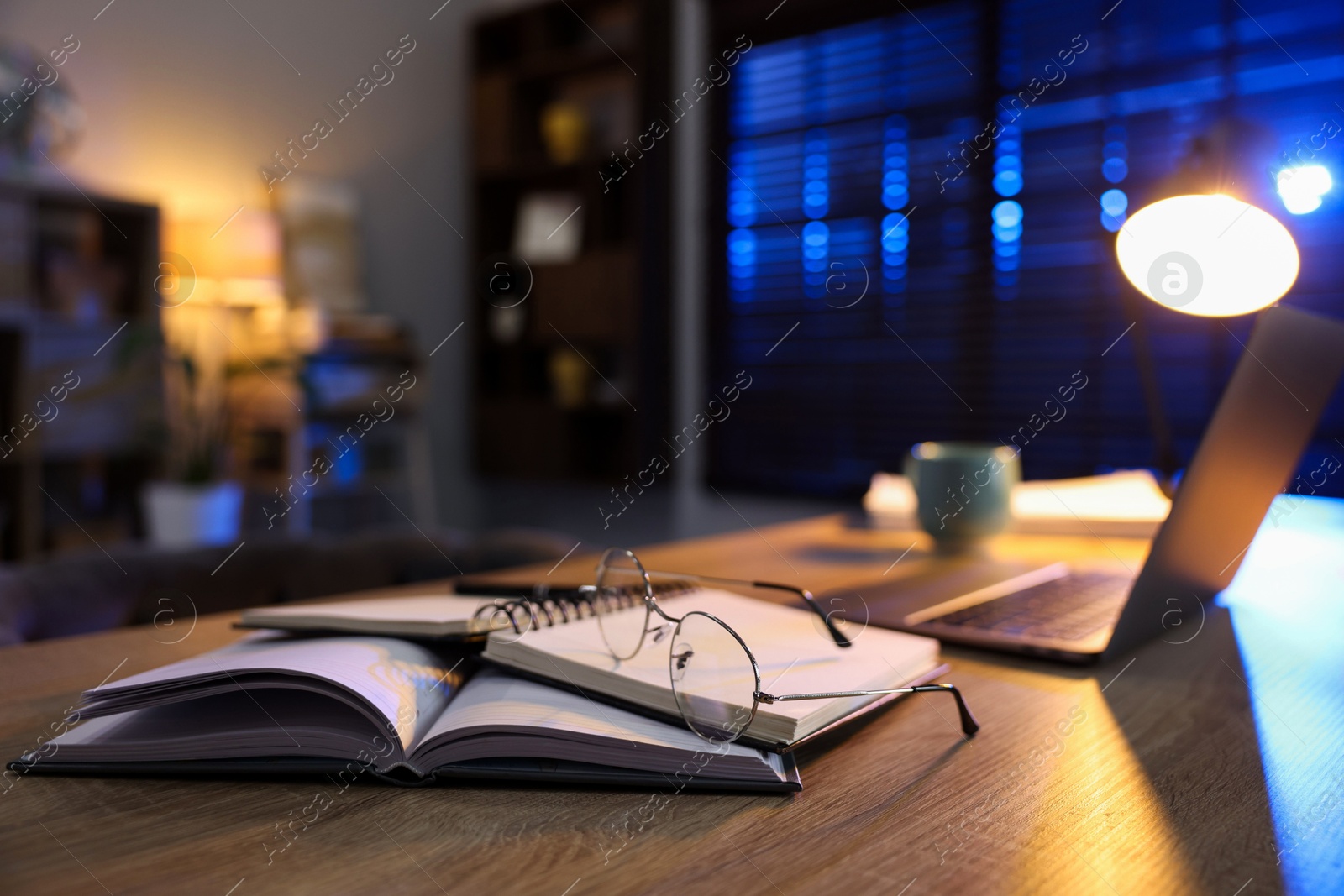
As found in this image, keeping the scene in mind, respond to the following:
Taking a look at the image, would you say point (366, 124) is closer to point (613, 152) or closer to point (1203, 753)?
point (613, 152)

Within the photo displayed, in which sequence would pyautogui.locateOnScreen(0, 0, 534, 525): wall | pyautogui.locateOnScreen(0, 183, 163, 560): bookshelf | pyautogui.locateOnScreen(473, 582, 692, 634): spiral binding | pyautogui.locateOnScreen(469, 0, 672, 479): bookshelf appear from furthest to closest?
pyautogui.locateOnScreen(469, 0, 672, 479): bookshelf < pyautogui.locateOnScreen(0, 0, 534, 525): wall < pyautogui.locateOnScreen(0, 183, 163, 560): bookshelf < pyautogui.locateOnScreen(473, 582, 692, 634): spiral binding

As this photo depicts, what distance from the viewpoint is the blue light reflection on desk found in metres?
0.44

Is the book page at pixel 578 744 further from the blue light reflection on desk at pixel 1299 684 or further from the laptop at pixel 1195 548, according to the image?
the laptop at pixel 1195 548

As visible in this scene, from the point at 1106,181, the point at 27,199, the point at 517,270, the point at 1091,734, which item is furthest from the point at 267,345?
the point at 1091,734

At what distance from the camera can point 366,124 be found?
415 cm

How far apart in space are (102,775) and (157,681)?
6 centimetres

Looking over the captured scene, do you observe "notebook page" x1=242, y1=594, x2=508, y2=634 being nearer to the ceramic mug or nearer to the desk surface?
the desk surface

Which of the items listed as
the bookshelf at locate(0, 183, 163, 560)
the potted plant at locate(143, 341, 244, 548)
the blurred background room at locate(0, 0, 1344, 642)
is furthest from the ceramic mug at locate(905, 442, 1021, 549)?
the bookshelf at locate(0, 183, 163, 560)

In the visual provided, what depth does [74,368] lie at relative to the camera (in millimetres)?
2900

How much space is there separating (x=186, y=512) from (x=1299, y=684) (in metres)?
2.99

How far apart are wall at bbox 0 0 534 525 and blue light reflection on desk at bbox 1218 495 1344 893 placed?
3.37m

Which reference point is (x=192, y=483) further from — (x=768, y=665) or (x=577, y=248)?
(x=768, y=665)

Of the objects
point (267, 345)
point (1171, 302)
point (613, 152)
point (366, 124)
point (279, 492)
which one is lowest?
point (279, 492)

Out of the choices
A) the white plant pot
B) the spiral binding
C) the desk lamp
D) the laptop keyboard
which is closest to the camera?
the spiral binding
